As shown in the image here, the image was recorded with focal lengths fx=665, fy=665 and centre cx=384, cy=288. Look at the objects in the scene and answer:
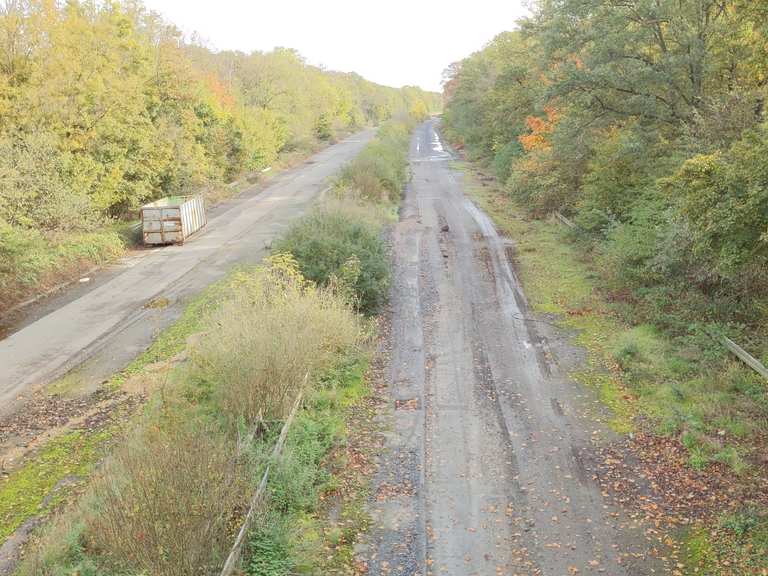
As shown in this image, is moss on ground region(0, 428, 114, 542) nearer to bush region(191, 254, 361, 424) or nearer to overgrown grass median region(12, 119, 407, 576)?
overgrown grass median region(12, 119, 407, 576)

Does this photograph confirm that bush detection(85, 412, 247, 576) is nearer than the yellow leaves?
Yes

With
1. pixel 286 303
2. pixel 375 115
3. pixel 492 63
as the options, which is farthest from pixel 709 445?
pixel 375 115

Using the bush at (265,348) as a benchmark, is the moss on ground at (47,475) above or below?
below

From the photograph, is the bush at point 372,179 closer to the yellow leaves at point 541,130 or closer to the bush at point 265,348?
the yellow leaves at point 541,130

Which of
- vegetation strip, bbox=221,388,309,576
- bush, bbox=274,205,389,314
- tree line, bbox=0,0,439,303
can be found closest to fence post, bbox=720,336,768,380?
vegetation strip, bbox=221,388,309,576

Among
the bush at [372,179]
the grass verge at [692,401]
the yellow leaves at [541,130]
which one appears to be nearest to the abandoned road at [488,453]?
the grass verge at [692,401]

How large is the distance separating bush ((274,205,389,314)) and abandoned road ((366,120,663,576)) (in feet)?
3.76

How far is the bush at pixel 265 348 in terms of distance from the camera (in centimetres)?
1121

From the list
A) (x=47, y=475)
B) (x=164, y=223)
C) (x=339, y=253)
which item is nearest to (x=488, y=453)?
(x=47, y=475)

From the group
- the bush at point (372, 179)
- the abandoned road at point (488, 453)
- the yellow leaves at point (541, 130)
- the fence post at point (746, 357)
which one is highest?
the yellow leaves at point (541, 130)

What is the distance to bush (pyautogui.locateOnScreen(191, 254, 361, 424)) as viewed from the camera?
1121 cm

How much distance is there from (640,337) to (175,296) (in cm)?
1383

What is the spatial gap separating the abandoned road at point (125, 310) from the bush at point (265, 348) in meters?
4.29

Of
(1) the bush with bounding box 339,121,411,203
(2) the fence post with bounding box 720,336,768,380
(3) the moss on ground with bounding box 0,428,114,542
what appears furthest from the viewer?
(1) the bush with bounding box 339,121,411,203
